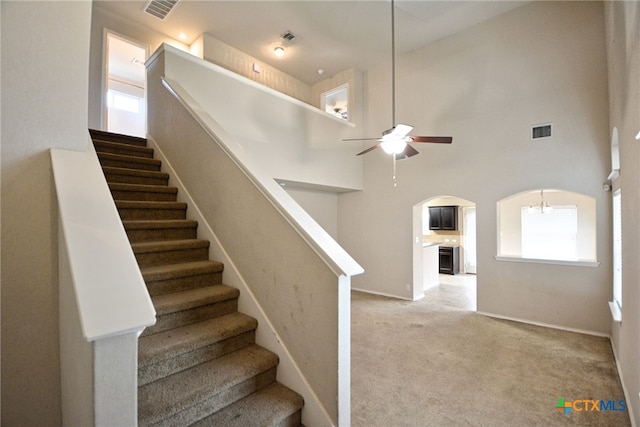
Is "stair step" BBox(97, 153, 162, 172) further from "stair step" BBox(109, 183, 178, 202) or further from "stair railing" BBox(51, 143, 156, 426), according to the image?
"stair railing" BBox(51, 143, 156, 426)

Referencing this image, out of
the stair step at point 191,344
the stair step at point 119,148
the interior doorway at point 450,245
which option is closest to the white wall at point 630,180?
the stair step at point 191,344

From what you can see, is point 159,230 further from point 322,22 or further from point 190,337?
point 322,22

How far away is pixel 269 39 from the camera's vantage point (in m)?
5.44

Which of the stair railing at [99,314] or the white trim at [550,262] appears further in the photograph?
the white trim at [550,262]

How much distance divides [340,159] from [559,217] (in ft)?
18.7

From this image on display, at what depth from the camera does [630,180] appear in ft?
7.17

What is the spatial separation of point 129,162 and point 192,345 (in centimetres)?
236

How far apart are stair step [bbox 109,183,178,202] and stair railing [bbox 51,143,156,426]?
1.37m

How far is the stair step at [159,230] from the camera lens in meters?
2.37

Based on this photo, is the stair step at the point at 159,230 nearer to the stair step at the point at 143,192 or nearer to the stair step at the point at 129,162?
the stair step at the point at 143,192

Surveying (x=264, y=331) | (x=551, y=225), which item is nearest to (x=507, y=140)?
(x=551, y=225)

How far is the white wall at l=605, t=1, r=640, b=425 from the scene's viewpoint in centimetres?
Result: 194

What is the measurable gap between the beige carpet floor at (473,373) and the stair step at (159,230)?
82.6 inches

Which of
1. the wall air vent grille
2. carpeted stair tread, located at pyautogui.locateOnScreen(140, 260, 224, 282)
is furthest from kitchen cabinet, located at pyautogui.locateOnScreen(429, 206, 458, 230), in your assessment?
carpeted stair tread, located at pyautogui.locateOnScreen(140, 260, 224, 282)
